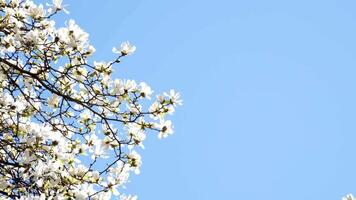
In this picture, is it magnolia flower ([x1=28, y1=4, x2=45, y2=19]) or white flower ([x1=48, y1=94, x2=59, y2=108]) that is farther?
white flower ([x1=48, y1=94, x2=59, y2=108])

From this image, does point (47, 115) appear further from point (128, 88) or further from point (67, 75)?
point (128, 88)

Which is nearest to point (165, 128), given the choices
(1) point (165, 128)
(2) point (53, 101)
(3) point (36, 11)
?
(1) point (165, 128)

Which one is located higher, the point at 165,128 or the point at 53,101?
the point at 53,101

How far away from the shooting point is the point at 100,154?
611 cm

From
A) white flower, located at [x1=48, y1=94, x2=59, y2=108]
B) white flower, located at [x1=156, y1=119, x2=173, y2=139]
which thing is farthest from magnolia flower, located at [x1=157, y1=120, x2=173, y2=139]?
white flower, located at [x1=48, y1=94, x2=59, y2=108]

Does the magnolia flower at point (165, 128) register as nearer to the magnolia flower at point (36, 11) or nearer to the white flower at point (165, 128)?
the white flower at point (165, 128)

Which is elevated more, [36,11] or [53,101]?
[36,11]

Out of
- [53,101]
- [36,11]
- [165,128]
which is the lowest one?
[165,128]

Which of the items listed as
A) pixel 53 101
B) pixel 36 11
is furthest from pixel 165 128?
pixel 36 11

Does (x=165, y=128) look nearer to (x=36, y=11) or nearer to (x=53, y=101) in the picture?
(x=53, y=101)

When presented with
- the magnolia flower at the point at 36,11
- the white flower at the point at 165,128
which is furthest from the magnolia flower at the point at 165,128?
the magnolia flower at the point at 36,11

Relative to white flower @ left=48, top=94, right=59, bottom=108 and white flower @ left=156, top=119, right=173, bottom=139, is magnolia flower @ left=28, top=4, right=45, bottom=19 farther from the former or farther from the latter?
white flower @ left=156, top=119, right=173, bottom=139

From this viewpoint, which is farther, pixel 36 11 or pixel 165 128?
pixel 165 128

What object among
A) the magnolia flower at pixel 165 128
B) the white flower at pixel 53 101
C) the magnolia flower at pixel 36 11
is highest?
the magnolia flower at pixel 36 11
